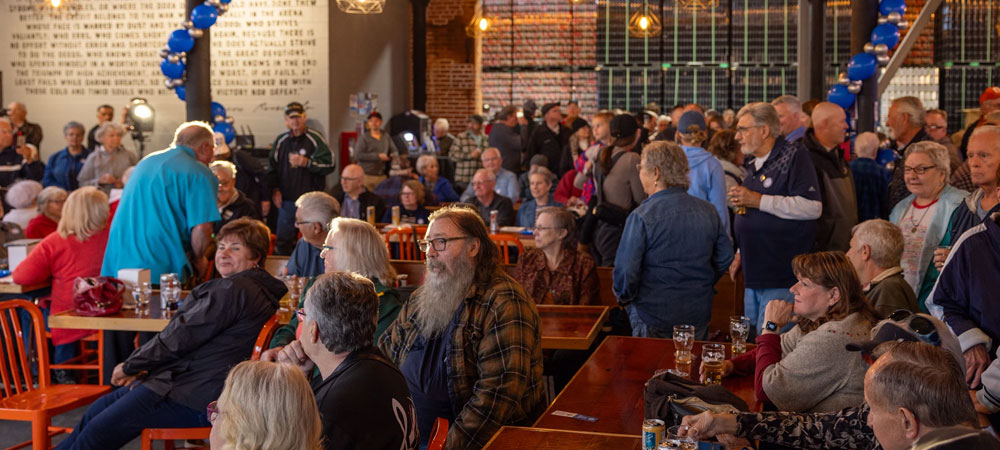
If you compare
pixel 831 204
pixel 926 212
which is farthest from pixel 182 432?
pixel 831 204

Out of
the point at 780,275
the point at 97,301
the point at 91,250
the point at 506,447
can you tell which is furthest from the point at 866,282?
the point at 91,250

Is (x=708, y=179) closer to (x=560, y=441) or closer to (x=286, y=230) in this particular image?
(x=560, y=441)

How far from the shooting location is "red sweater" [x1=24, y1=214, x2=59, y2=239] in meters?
6.44

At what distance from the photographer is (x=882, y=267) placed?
375 cm

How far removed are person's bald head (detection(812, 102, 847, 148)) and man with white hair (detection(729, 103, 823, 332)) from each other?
2.73 ft

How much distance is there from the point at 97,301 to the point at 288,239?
4663 millimetres

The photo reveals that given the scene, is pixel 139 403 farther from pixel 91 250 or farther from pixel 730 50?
pixel 730 50

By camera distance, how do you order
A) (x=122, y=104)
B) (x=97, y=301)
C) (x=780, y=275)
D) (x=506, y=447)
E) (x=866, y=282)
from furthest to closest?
1. (x=122, y=104)
2. (x=780, y=275)
3. (x=97, y=301)
4. (x=866, y=282)
5. (x=506, y=447)

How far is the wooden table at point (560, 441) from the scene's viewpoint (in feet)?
8.52

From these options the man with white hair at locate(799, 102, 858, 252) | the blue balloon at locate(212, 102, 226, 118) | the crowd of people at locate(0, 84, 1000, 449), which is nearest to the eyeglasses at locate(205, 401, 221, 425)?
the crowd of people at locate(0, 84, 1000, 449)

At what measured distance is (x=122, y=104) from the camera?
13.0 meters

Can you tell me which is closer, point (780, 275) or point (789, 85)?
→ point (780, 275)

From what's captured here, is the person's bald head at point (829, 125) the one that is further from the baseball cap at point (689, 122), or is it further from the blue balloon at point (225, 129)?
the blue balloon at point (225, 129)

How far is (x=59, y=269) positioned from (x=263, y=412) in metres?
3.83
